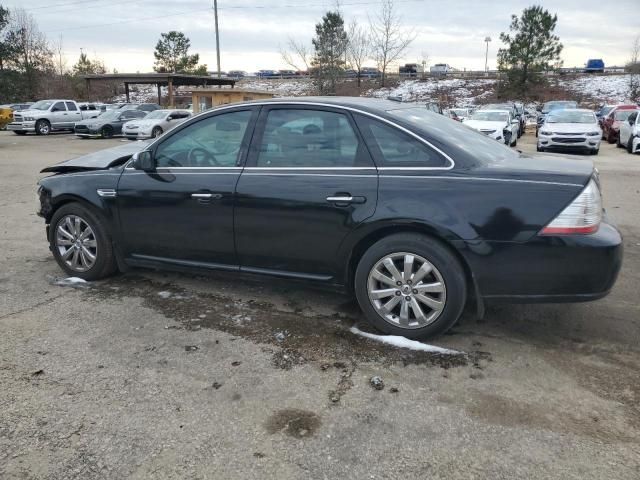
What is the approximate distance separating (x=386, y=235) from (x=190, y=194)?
1.63 meters

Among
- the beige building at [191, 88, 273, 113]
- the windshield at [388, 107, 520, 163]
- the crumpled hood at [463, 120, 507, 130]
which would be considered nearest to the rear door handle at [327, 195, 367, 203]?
the windshield at [388, 107, 520, 163]

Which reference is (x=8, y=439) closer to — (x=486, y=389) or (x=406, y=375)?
(x=406, y=375)

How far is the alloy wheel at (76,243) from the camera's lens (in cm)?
494

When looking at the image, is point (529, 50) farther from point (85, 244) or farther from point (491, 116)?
point (85, 244)

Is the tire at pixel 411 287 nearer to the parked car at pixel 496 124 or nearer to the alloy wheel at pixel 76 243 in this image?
the alloy wheel at pixel 76 243

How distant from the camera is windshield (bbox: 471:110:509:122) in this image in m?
19.0

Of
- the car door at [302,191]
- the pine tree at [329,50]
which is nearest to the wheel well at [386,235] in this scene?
the car door at [302,191]

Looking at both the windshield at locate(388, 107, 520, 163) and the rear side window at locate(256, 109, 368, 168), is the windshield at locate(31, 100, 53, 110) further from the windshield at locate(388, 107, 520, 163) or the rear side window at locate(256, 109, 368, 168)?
the windshield at locate(388, 107, 520, 163)

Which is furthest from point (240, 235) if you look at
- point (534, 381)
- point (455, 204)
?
point (534, 381)

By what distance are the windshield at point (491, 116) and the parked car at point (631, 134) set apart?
3.97 metres

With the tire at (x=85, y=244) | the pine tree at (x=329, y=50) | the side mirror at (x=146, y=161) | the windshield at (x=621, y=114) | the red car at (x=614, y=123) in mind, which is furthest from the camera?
the pine tree at (x=329, y=50)

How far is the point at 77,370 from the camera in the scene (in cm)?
343

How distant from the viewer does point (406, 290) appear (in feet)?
12.2

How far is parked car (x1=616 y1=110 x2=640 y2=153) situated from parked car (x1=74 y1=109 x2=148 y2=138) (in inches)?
791
